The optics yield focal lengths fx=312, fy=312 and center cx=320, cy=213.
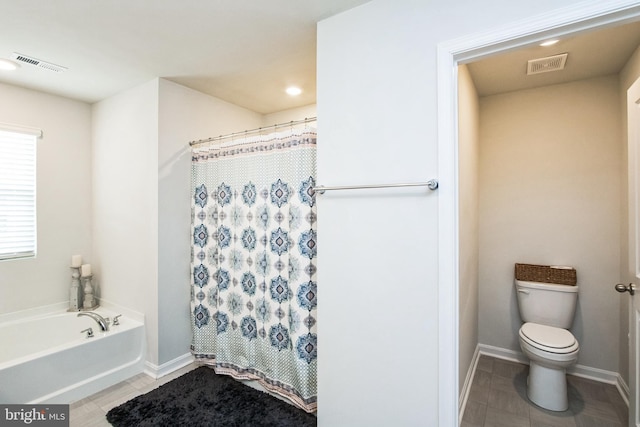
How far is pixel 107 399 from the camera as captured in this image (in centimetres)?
213

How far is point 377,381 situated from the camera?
1519 millimetres

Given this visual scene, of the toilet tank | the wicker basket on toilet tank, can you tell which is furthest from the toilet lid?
the wicker basket on toilet tank

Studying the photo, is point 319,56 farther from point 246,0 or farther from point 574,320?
point 574,320

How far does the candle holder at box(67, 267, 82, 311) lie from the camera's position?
2.80 meters

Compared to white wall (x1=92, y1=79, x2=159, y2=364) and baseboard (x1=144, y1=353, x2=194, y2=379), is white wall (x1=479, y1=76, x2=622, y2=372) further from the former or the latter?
white wall (x1=92, y1=79, x2=159, y2=364)

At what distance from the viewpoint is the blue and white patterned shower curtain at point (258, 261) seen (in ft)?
6.44

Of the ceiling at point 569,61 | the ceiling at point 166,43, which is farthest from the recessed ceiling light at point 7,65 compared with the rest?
the ceiling at point 569,61

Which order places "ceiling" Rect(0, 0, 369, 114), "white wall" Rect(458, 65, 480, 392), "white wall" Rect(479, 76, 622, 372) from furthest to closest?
"white wall" Rect(479, 76, 622, 372) → "white wall" Rect(458, 65, 480, 392) → "ceiling" Rect(0, 0, 369, 114)

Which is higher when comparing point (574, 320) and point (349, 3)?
point (349, 3)

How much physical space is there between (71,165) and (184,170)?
121 centimetres

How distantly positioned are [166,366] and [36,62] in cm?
238

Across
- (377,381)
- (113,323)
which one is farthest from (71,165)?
(377,381)

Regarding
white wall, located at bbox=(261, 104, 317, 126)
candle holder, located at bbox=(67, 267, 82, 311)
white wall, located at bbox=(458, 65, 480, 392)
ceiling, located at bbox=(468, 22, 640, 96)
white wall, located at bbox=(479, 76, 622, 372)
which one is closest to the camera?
ceiling, located at bbox=(468, 22, 640, 96)

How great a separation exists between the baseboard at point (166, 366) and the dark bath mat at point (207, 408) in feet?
0.62
